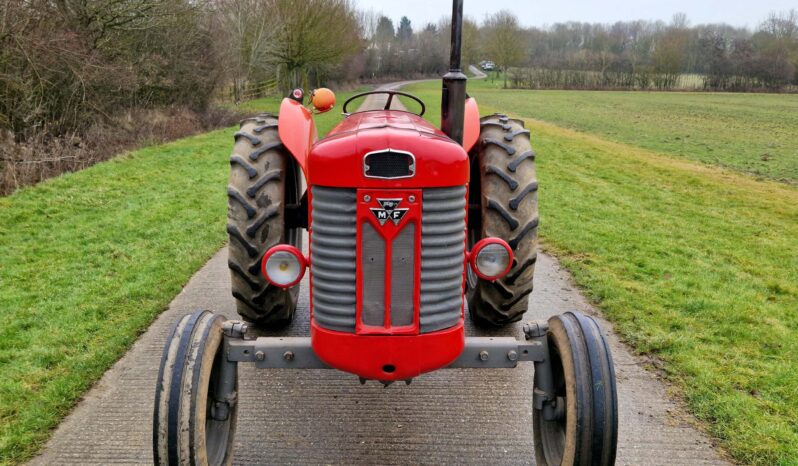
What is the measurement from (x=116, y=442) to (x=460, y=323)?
1.82 m

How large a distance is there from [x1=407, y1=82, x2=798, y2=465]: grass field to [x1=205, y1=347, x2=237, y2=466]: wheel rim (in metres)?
2.42

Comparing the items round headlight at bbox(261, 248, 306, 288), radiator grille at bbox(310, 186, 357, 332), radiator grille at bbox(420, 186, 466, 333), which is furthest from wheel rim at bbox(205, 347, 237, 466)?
radiator grille at bbox(420, 186, 466, 333)

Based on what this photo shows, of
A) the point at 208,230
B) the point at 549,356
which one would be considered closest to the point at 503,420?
the point at 549,356

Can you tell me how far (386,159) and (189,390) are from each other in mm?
1159

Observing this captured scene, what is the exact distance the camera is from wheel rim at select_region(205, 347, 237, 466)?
106 inches

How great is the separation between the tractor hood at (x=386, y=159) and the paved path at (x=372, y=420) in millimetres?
1370

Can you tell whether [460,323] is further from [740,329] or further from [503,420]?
[740,329]


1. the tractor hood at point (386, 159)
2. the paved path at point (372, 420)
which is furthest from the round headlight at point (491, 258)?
the paved path at point (372, 420)

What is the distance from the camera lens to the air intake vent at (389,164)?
2.38 metres

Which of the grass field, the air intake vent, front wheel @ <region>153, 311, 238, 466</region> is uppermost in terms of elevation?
the air intake vent

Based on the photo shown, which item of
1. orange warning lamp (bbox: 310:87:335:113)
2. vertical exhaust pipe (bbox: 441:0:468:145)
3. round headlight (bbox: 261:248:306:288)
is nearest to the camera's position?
round headlight (bbox: 261:248:306:288)

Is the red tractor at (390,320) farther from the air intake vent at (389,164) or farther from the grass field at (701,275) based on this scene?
the grass field at (701,275)

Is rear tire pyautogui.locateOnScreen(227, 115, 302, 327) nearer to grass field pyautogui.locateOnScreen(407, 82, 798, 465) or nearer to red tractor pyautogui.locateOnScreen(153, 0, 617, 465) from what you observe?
red tractor pyautogui.locateOnScreen(153, 0, 617, 465)

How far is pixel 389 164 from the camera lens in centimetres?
239
